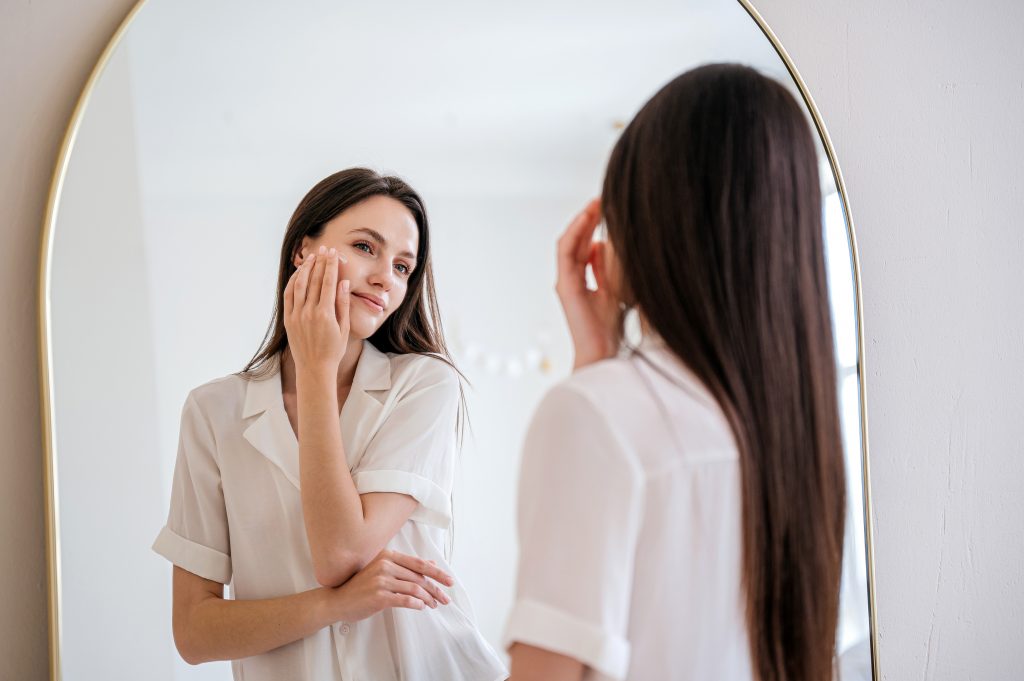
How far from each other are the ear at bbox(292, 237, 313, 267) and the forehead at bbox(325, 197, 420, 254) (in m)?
0.02

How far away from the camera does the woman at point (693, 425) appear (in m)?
0.84

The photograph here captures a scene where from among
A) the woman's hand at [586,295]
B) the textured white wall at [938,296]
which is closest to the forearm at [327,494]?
the woman's hand at [586,295]

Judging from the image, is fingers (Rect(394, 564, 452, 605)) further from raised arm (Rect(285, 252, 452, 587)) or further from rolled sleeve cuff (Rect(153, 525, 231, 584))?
rolled sleeve cuff (Rect(153, 525, 231, 584))

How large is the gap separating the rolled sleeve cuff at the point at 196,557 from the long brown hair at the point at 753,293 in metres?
0.49

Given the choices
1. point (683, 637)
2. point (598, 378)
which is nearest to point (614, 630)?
point (683, 637)

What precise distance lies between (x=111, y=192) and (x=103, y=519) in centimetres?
33

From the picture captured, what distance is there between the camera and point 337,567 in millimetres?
853

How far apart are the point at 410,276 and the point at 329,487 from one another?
0.23 m

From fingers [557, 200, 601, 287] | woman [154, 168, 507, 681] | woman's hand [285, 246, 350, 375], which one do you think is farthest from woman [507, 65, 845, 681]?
woman's hand [285, 246, 350, 375]

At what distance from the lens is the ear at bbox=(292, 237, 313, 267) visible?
35.3 inches

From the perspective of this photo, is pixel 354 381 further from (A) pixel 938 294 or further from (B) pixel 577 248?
(A) pixel 938 294

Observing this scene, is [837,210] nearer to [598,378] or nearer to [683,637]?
[598,378]

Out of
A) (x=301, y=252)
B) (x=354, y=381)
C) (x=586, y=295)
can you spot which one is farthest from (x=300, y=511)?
(x=586, y=295)

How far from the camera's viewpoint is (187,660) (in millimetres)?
880
